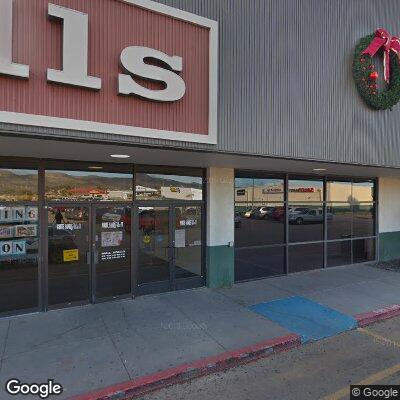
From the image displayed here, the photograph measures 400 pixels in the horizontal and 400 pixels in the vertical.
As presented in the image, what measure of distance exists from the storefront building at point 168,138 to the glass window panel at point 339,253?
62 cm

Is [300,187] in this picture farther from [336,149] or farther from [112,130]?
[112,130]

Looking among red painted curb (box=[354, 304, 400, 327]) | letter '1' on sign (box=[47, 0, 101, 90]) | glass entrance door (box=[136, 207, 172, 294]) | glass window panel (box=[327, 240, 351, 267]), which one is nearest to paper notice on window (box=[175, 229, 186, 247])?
glass entrance door (box=[136, 207, 172, 294])

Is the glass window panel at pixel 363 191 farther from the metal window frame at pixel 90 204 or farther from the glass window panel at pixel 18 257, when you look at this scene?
the glass window panel at pixel 18 257

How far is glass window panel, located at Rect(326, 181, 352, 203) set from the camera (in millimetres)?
11453

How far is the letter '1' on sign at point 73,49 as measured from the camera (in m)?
4.63

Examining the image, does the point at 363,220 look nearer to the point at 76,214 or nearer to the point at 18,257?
the point at 76,214

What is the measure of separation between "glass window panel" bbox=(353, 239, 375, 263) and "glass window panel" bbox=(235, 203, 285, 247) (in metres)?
3.60

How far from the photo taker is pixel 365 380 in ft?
15.2

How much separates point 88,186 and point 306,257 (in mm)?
7197

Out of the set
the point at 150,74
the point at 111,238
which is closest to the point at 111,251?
the point at 111,238

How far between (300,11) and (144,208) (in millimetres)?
5701

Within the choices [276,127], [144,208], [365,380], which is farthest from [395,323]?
[144,208]

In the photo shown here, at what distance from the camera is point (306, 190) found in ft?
35.8

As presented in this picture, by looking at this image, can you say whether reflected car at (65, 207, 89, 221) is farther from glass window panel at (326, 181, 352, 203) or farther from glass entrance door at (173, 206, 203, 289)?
glass window panel at (326, 181, 352, 203)
